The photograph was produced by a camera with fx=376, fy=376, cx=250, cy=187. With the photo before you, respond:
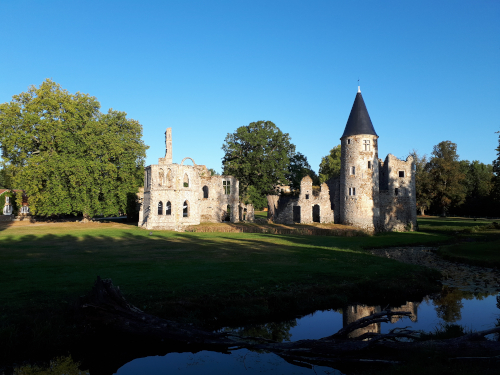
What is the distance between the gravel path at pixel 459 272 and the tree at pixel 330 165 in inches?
1839

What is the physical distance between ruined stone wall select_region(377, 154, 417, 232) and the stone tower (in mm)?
1408

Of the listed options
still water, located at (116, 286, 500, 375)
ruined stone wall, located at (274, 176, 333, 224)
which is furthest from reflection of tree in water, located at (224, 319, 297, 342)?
ruined stone wall, located at (274, 176, 333, 224)

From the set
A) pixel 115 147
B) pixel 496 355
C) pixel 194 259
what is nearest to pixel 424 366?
pixel 496 355

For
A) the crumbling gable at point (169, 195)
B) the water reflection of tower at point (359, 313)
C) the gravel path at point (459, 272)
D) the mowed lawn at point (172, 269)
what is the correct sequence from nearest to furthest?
the water reflection of tower at point (359, 313), the mowed lawn at point (172, 269), the gravel path at point (459, 272), the crumbling gable at point (169, 195)

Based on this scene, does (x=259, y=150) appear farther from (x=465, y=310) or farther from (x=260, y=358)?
(x=260, y=358)

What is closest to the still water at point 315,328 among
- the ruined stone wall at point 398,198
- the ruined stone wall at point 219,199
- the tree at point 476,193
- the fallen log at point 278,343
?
the fallen log at point 278,343

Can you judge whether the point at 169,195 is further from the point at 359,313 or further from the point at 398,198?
the point at 359,313

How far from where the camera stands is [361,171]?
4056 cm

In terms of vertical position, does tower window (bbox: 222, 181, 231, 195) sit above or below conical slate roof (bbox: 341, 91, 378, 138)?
below

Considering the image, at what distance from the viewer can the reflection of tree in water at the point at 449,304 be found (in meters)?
11.6

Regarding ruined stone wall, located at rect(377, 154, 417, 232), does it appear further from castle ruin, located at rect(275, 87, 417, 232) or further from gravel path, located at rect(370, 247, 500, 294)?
gravel path, located at rect(370, 247, 500, 294)

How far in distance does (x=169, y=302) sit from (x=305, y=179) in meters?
34.8

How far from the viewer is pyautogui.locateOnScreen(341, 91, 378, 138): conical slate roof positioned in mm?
40406

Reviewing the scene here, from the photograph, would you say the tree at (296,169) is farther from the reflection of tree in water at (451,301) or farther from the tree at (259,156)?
the reflection of tree in water at (451,301)
